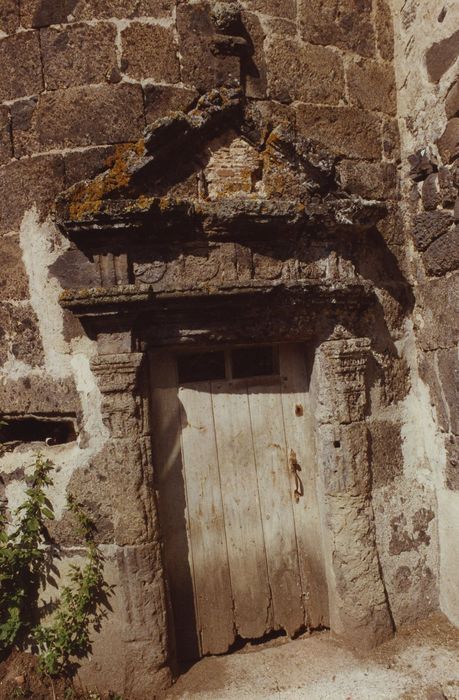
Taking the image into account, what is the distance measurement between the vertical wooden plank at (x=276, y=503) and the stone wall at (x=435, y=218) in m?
0.92

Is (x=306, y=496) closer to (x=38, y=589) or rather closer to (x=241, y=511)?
(x=241, y=511)

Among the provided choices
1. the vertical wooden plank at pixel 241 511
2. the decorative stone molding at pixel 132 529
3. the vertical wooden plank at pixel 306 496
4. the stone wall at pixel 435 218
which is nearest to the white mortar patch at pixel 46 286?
the decorative stone molding at pixel 132 529

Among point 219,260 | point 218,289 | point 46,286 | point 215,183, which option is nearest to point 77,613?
point 46,286

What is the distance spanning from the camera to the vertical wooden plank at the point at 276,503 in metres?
3.30

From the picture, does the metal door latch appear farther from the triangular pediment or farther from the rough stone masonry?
the triangular pediment

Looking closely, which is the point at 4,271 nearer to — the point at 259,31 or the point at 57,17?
the point at 57,17

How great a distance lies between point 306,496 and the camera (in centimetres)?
335

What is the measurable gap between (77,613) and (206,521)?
2.81 feet

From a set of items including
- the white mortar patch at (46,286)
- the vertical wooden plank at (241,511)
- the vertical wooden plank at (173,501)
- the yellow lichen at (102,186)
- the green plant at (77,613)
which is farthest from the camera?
the vertical wooden plank at (241,511)

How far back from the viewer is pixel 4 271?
9.96 feet

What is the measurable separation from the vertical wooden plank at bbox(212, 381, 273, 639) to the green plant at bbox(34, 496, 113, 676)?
31.3 inches

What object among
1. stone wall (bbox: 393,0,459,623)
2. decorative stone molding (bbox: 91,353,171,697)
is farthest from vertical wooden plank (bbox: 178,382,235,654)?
stone wall (bbox: 393,0,459,623)

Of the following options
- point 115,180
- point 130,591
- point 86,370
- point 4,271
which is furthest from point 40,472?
point 115,180

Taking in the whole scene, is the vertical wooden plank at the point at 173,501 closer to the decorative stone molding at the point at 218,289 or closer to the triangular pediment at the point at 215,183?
the decorative stone molding at the point at 218,289
